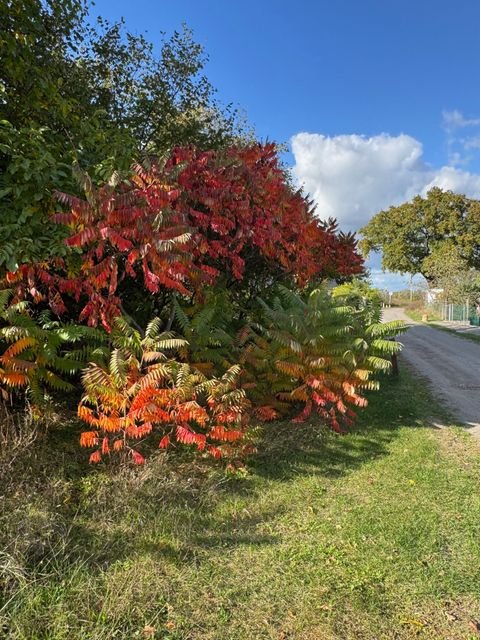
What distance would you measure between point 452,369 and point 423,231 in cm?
3729

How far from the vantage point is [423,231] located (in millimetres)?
46031

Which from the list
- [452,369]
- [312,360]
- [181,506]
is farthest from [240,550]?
[452,369]

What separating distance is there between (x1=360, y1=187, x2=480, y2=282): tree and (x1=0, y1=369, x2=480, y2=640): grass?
41143 mm

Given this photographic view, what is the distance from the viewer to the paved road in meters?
7.97

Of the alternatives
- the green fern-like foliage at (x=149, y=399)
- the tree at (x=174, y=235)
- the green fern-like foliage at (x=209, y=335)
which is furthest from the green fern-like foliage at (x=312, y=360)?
the green fern-like foliage at (x=149, y=399)

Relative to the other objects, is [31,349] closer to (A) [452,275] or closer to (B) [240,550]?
(B) [240,550]

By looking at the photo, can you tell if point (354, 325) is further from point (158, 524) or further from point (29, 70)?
point (29, 70)

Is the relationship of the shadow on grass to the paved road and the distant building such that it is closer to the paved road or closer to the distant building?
the paved road

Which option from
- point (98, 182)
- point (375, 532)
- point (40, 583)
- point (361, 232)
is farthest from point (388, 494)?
point (361, 232)

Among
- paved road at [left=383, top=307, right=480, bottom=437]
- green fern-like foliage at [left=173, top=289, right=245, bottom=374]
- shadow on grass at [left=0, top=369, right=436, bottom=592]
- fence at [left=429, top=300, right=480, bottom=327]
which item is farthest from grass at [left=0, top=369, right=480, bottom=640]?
fence at [left=429, top=300, right=480, bottom=327]

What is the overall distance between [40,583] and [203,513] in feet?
4.70

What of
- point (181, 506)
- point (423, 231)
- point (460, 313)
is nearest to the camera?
point (181, 506)

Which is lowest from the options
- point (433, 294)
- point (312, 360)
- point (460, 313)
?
point (312, 360)

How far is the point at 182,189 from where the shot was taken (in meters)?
4.84
